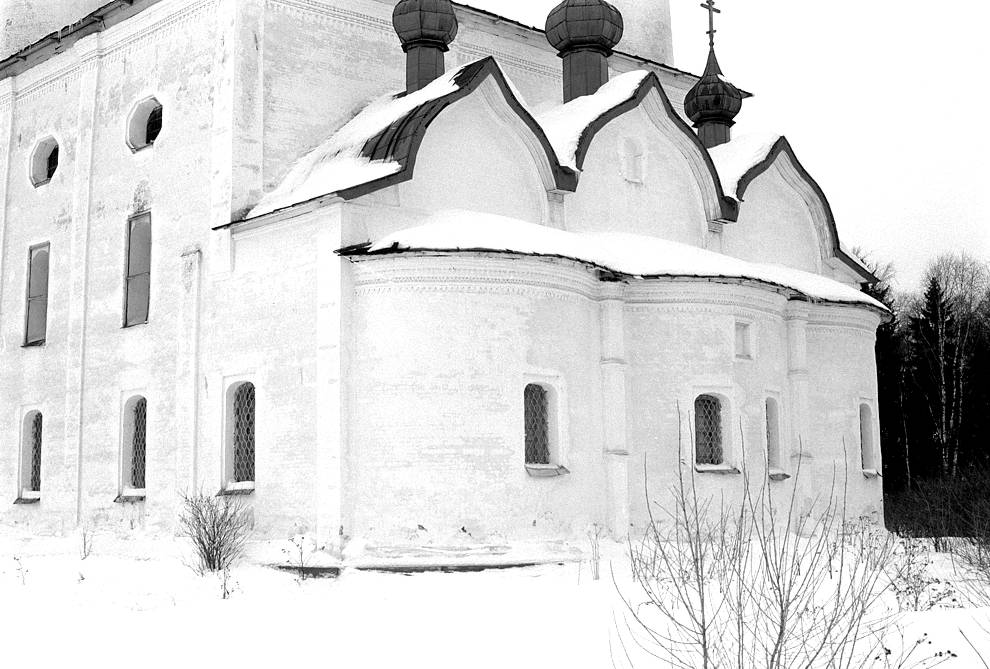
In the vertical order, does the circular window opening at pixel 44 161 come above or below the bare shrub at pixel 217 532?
above

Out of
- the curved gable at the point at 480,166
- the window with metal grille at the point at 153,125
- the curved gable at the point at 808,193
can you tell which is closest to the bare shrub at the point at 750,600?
the curved gable at the point at 480,166

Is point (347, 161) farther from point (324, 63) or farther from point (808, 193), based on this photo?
point (808, 193)

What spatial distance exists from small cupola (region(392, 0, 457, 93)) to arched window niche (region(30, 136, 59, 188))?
5699 millimetres

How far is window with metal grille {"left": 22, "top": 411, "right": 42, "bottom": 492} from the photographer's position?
17078mm

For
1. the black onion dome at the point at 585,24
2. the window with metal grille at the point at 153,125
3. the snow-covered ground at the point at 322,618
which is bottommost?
the snow-covered ground at the point at 322,618

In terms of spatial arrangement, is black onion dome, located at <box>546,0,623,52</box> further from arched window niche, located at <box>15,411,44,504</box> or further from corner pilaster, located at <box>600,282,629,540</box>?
arched window niche, located at <box>15,411,44,504</box>

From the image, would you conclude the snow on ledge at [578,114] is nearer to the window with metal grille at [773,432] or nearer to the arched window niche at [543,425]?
the arched window niche at [543,425]

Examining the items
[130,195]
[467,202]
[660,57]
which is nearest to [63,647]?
[467,202]

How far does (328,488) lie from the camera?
12406 mm

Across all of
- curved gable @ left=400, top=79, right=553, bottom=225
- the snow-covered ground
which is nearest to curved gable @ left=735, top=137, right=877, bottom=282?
curved gable @ left=400, top=79, right=553, bottom=225

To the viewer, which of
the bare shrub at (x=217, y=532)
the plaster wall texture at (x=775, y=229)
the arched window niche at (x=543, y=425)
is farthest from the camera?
the plaster wall texture at (x=775, y=229)

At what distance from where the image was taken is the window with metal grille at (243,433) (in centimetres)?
1384

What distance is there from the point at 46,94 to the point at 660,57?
29.5ft

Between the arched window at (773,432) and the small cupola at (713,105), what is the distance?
15.0ft
